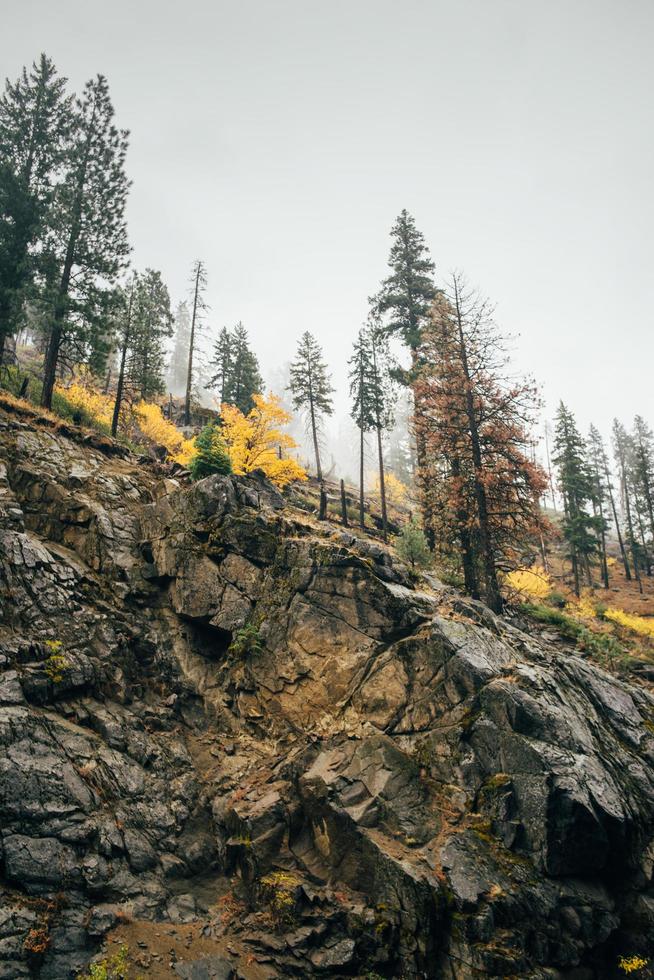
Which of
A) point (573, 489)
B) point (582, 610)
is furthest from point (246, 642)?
point (573, 489)

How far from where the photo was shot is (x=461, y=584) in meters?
21.0

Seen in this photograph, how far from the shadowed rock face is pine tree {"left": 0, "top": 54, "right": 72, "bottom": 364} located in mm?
9060

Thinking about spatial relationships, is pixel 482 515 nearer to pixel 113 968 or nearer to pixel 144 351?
pixel 113 968

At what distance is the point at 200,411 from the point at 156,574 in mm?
28511

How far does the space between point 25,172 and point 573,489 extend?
41.4 metres

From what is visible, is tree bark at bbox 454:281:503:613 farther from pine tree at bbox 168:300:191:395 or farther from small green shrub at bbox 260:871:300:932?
pine tree at bbox 168:300:191:395

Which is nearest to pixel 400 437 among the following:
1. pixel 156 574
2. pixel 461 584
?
pixel 461 584

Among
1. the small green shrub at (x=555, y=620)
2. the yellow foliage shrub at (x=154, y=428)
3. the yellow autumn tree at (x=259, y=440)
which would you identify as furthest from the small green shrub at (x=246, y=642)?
the yellow foliage shrub at (x=154, y=428)

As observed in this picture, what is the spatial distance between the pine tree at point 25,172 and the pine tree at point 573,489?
37.7m

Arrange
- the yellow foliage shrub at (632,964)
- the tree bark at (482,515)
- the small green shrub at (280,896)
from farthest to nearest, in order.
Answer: the tree bark at (482,515) → the small green shrub at (280,896) → the yellow foliage shrub at (632,964)

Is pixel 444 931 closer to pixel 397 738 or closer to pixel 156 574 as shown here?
pixel 397 738

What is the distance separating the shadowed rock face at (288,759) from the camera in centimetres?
1014

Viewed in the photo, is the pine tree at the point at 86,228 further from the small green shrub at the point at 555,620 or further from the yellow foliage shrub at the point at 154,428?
the small green shrub at the point at 555,620

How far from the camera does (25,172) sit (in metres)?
23.8
